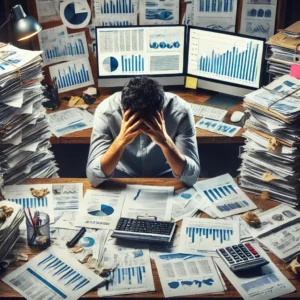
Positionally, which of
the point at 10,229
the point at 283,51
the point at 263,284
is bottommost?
the point at 263,284

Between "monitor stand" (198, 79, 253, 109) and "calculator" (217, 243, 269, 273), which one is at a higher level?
"monitor stand" (198, 79, 253, 109)

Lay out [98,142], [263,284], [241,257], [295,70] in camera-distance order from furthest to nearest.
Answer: [295,70], [98,142], [241,257], [263,284]

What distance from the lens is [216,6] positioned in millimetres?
3662

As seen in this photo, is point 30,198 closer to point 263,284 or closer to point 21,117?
point 21,117

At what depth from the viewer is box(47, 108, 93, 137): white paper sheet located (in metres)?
3.34

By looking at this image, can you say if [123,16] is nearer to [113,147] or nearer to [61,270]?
[113,147]

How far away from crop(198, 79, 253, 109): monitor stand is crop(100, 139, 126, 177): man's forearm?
1.13 metres

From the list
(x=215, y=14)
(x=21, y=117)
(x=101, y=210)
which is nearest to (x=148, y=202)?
(x=101, y=210)

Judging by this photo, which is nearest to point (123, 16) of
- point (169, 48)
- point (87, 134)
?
point (169, 48)

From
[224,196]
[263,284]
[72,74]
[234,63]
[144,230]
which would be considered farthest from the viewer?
[72,74]

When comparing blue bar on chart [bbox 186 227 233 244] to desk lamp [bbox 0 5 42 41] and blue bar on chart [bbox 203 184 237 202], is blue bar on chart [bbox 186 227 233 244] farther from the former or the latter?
desk lamp [bbox 0 5 42 41]

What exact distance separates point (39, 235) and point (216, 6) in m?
2.05

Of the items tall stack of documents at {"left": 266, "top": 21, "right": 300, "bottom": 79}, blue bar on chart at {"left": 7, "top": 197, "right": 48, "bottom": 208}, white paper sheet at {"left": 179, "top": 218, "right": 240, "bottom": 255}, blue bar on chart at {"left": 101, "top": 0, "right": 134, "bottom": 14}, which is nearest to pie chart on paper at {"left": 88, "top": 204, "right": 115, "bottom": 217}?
blue bar on chart at {"left": 7, "top": 197, "right": 48, "bottom": 208}

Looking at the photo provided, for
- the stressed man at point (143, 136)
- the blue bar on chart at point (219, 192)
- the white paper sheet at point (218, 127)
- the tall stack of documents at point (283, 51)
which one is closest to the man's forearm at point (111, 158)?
the stressed man at point (143, 136)
